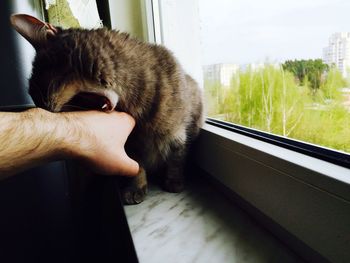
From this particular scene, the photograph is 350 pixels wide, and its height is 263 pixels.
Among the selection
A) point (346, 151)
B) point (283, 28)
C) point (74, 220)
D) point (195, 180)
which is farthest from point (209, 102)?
point (74, 220)

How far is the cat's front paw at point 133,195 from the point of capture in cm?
80

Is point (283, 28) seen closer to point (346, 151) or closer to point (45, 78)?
point (346, 151)

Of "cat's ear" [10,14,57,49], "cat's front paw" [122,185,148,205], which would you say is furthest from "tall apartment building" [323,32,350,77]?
"cat's ear" [10,14,57,49]

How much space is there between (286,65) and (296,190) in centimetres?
31

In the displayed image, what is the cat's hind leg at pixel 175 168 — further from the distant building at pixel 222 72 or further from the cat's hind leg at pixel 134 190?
the distant building at pixel 222 72

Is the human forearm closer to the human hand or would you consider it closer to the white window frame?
the human hand

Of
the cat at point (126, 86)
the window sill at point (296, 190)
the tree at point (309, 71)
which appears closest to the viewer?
the window sill at point (296, 190)

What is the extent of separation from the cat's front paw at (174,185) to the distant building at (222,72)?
0.38m

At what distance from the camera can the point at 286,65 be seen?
61 centimetres

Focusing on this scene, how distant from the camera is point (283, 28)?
0.59m

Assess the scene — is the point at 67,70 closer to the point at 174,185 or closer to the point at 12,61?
the point at 12,61

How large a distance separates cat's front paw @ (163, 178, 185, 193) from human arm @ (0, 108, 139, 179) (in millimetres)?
232

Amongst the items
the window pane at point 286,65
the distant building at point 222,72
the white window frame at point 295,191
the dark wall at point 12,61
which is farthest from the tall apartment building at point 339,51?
the dark wall at point 12,61

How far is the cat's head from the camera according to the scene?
0.74 meters
